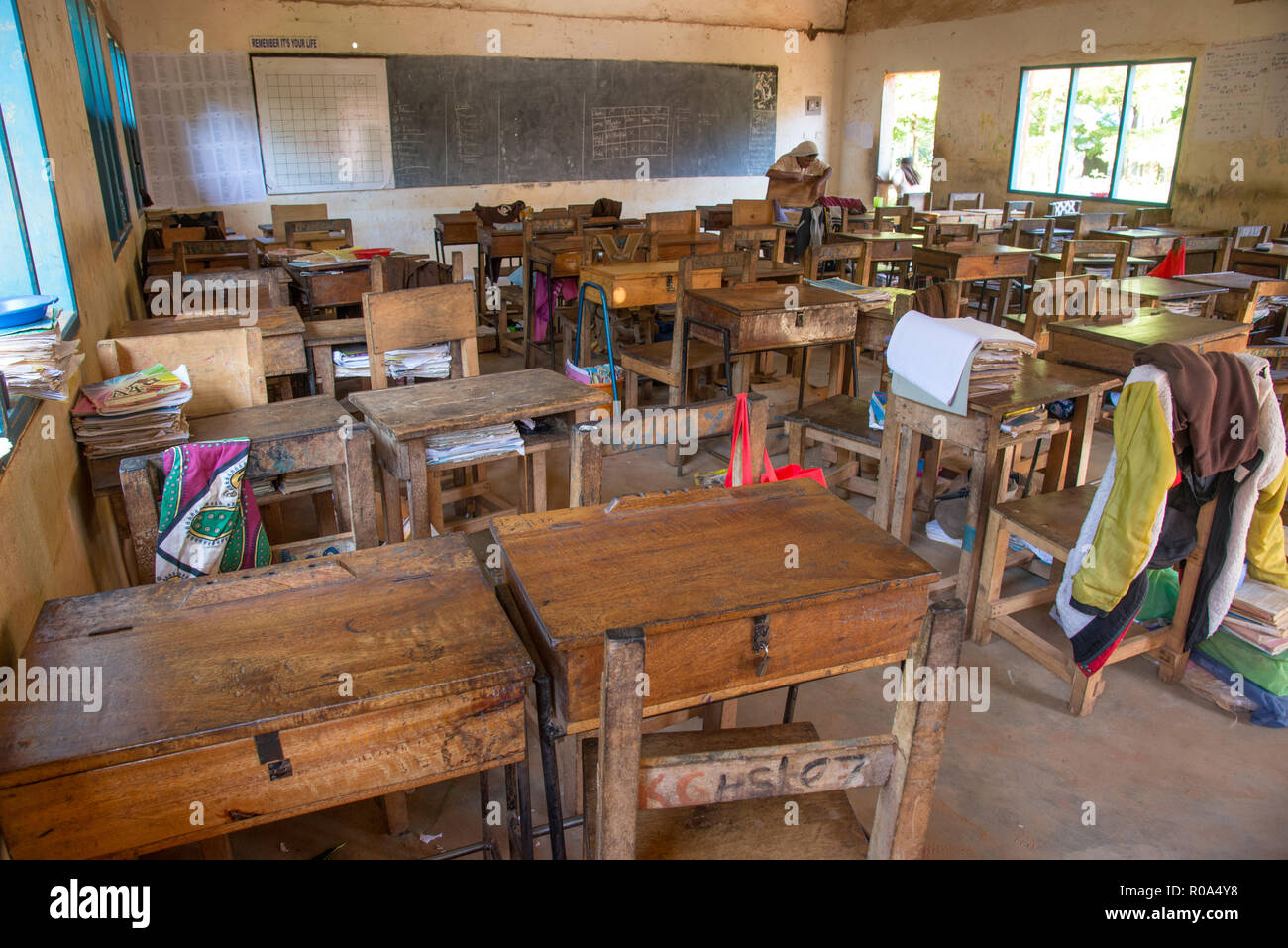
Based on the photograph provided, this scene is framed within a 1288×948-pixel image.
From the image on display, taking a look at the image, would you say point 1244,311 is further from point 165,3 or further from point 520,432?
point 165,3

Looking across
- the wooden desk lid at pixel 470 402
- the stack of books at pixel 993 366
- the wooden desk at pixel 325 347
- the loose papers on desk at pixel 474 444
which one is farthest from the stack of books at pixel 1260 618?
the wooden desk at pixel 325 347

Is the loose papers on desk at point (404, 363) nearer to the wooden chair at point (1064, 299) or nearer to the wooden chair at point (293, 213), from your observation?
the wooden chair at point (1064, 299)

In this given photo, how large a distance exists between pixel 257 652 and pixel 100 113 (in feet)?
13.3

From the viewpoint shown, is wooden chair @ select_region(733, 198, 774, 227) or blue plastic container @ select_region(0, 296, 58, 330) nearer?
blue plastic container @ select_region(0, 296, 58, 330)

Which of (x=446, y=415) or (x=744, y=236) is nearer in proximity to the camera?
(x=446, y=415)

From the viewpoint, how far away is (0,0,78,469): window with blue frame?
2139 mm

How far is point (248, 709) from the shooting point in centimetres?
108

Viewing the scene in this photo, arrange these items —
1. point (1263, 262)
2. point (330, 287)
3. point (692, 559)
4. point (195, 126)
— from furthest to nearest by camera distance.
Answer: point (195, 126), point (1263, 262), point (330, 287), point (692, 559)

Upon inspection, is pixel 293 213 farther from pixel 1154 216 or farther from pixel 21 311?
pixel 1154 216

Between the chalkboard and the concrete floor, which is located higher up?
the chalkboard

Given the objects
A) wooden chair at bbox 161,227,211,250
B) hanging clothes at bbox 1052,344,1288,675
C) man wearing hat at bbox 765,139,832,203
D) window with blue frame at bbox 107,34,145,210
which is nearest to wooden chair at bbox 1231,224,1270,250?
man wearing hat at bbox 765,139,832,203

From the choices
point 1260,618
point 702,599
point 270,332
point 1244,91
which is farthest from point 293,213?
point 1244,91

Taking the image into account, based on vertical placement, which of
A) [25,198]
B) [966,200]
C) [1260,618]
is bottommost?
[1260,618]

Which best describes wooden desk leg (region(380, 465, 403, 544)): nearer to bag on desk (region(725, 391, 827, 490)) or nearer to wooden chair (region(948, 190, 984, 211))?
bag on desk (region(725, 391, 827, 490))
